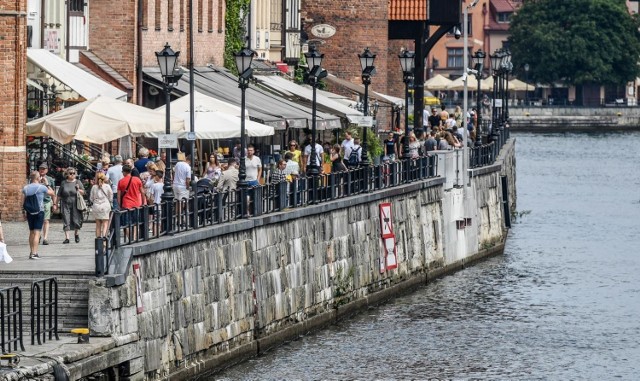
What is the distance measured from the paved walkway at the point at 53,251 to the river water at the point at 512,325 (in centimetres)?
318

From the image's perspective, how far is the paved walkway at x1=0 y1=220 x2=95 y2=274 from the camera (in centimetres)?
3181

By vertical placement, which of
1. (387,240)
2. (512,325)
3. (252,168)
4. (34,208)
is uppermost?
(252,168)

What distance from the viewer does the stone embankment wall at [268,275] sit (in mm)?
31453

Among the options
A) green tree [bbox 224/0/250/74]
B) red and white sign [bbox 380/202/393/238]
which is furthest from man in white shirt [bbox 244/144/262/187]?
green tree [bbox 224/0/250/74]

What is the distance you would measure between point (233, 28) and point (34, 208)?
99.7 feet

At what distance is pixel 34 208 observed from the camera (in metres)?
34.4

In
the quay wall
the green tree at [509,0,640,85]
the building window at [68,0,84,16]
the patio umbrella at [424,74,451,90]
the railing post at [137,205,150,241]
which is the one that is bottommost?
the quay wall

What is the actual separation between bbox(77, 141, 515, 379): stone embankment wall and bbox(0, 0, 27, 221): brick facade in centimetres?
587

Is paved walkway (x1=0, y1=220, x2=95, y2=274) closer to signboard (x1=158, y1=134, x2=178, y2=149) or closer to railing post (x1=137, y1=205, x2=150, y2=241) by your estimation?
railing post (x1=137, y1=205, x2=150, y2=241)

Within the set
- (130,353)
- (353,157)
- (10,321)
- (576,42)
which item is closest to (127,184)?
(130,353)

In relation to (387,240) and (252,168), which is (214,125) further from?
(387,240)

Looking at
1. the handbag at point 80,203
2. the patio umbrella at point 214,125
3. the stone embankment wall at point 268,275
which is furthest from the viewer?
the patio umbrella at point 214,125

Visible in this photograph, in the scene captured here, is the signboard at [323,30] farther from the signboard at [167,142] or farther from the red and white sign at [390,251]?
the signboard at [167,142]

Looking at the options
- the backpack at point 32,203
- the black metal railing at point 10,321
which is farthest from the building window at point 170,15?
the black metal railing at point 10,321
